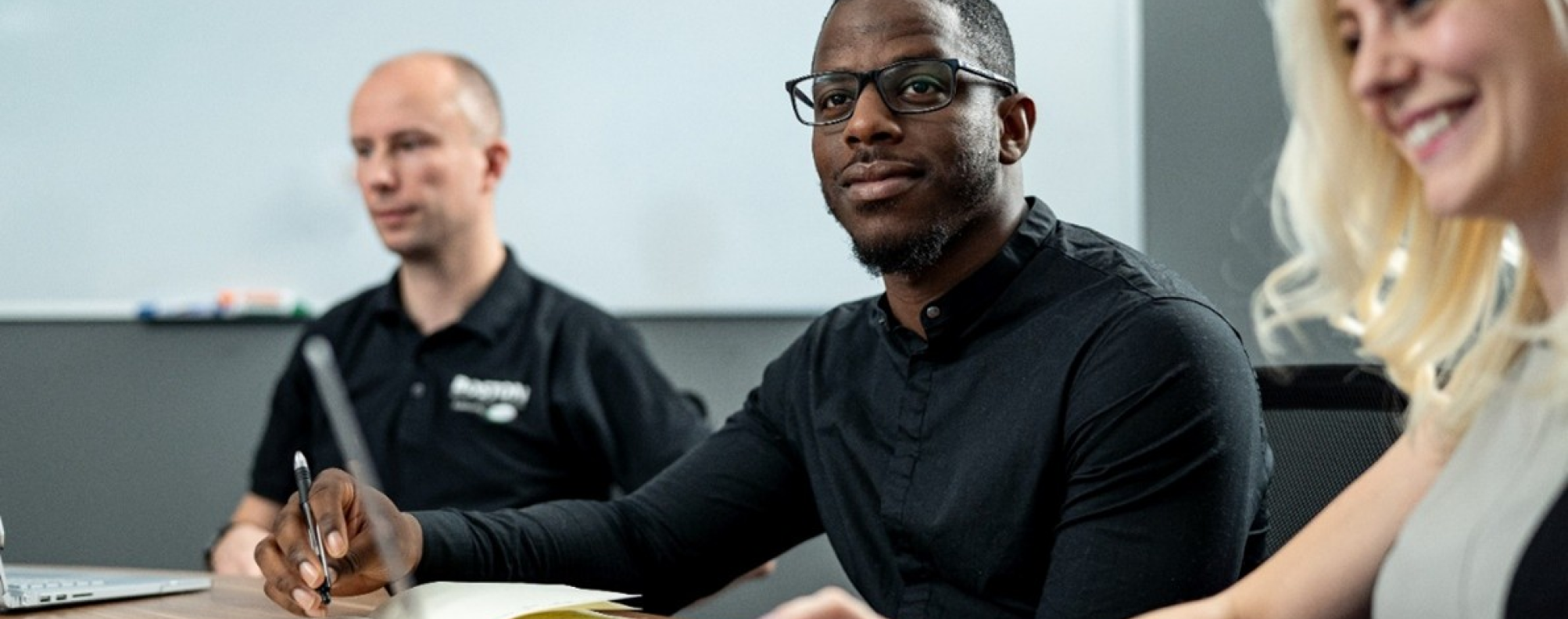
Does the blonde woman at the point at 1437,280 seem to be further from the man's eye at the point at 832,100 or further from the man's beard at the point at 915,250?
the man's eye at the point at 832,100

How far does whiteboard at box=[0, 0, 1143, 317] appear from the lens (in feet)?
9.46

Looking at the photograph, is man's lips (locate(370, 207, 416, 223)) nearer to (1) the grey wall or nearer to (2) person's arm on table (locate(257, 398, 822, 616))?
(2) person's arm on table (locate(257, 398, 822, 616))

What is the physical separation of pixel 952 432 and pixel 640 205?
163 centimetres

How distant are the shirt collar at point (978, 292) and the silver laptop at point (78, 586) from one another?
0.77 metres

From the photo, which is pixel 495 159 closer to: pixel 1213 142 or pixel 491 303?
pixel 491 303

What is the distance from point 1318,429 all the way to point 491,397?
1.38 meters

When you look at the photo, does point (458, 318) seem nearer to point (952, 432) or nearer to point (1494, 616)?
point (952, 432)

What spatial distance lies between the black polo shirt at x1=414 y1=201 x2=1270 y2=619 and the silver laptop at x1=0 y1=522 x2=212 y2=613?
27cm

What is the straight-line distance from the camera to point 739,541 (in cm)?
181

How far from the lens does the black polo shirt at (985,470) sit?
4.72ft

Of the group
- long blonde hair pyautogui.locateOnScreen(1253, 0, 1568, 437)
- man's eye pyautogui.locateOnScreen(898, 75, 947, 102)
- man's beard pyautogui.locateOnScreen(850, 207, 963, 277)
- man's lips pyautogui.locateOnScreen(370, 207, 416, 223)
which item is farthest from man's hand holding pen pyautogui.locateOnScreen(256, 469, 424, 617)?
man's lips pyautogui.locateOnScreen(370, 207, 416, 223)

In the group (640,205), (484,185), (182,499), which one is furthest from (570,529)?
(182,499)

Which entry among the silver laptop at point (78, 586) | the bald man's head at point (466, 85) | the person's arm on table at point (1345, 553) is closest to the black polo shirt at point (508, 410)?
the bald man's head at point (466, 85)

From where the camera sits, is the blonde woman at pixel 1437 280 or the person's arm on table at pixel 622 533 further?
the person's arm on table at pixel 622 533
